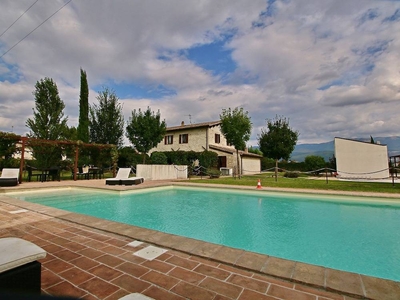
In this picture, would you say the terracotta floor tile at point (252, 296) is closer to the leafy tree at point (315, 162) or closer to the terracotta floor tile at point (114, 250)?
the terracotta floor tile at point (114, 250)

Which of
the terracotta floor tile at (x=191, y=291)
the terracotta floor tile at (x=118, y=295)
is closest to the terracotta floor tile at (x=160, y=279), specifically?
the terracotta floor tile at (x=191, y=291)

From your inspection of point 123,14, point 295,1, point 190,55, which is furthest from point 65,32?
point 295,1

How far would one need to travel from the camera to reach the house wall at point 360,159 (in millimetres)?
17141

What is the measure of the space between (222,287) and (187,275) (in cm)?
43

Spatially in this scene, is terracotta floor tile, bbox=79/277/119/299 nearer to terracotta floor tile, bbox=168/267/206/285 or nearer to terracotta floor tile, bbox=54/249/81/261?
terracotta floor tile, bbox=168/267/206/285

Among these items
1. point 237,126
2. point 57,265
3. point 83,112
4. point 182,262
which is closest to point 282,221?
point 182,262

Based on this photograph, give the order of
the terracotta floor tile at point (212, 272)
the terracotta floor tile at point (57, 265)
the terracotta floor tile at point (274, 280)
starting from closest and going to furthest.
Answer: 1. the terracotta floor tile at point (274, 280)
2. the terracotta floor tile at point (212, 272)
3. the terracotta floor tile at point (57, 265)

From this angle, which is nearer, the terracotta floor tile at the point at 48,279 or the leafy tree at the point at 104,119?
the terracotta floor tile at the point at 48,279

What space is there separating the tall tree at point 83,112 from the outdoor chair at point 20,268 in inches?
876

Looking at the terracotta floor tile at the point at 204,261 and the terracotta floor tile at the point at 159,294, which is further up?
the terracotta floor tile at the point at 159,294

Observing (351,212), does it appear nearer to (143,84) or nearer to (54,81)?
(143,84)

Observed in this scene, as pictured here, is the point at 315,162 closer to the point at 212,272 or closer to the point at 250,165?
the point at 250,165

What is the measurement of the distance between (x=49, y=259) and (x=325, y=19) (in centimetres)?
1074

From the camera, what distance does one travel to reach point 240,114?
60.6 feet
